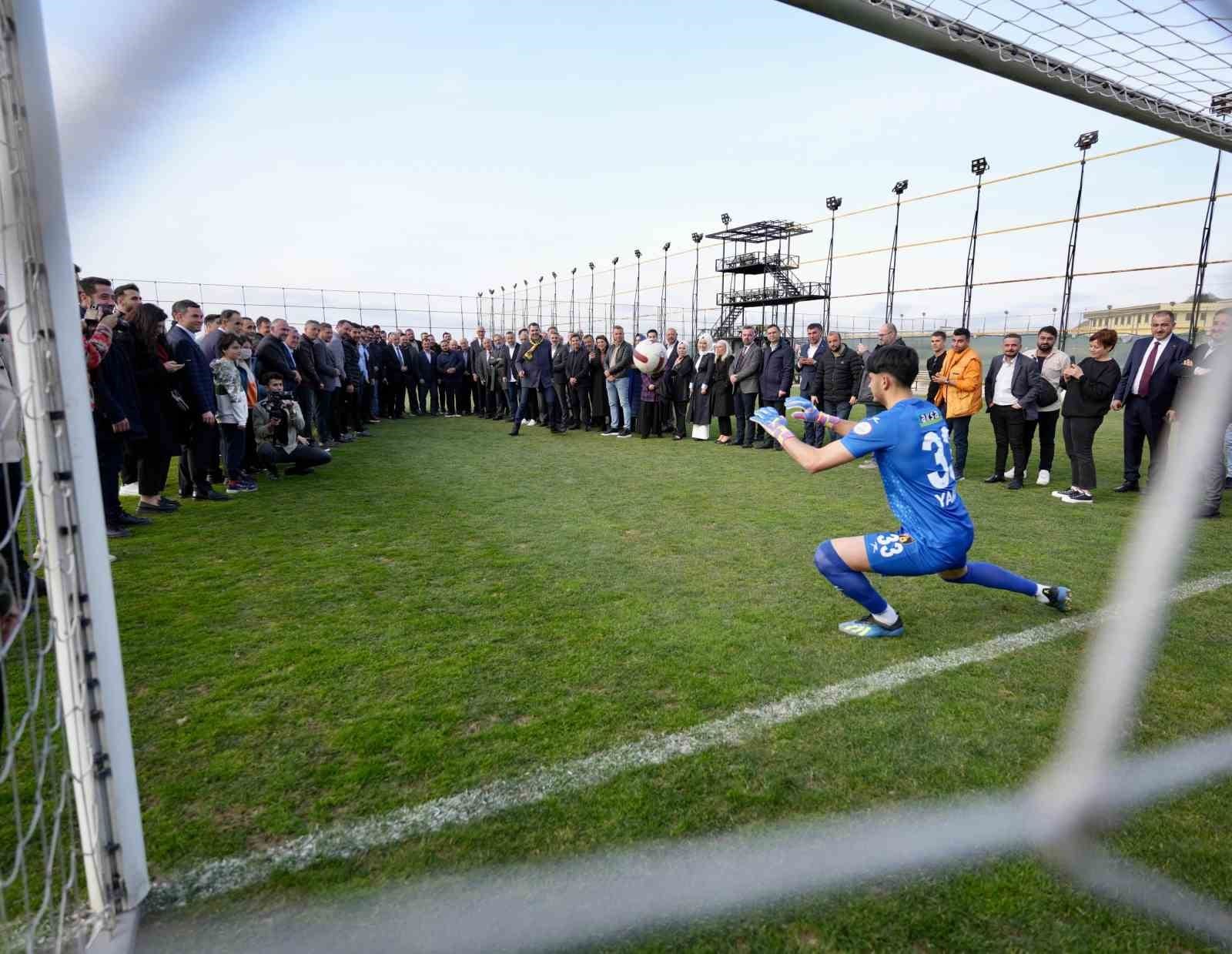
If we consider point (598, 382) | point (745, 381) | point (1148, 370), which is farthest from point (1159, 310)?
point (598, 382)

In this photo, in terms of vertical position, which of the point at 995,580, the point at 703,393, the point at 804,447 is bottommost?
the point at 995,580

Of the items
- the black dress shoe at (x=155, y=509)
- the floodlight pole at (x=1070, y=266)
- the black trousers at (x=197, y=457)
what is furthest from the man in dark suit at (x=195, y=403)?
the floodlight pole at (x=1070, y=266)

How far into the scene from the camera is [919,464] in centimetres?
341

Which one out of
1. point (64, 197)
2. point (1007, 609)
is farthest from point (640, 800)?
point (1007, 609)

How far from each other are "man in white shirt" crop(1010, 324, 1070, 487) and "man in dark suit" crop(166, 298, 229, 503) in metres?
8.22

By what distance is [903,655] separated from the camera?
11.3ft

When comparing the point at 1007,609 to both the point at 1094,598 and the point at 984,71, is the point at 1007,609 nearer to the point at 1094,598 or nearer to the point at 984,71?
the point at 1094,598

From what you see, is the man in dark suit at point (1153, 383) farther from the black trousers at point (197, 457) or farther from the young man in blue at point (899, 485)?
the black trousers at point (197, 457)

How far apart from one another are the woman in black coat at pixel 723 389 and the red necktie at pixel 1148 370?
5811mm

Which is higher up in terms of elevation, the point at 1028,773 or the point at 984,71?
the point at 984,71

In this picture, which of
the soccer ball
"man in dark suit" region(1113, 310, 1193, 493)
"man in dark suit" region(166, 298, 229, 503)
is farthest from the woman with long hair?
"man in dark suit" region(1113, 310, 1193, 493)

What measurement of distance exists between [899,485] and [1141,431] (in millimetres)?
5451

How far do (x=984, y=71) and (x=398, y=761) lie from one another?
3.98 m

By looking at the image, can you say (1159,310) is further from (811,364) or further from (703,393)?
(703,393)
